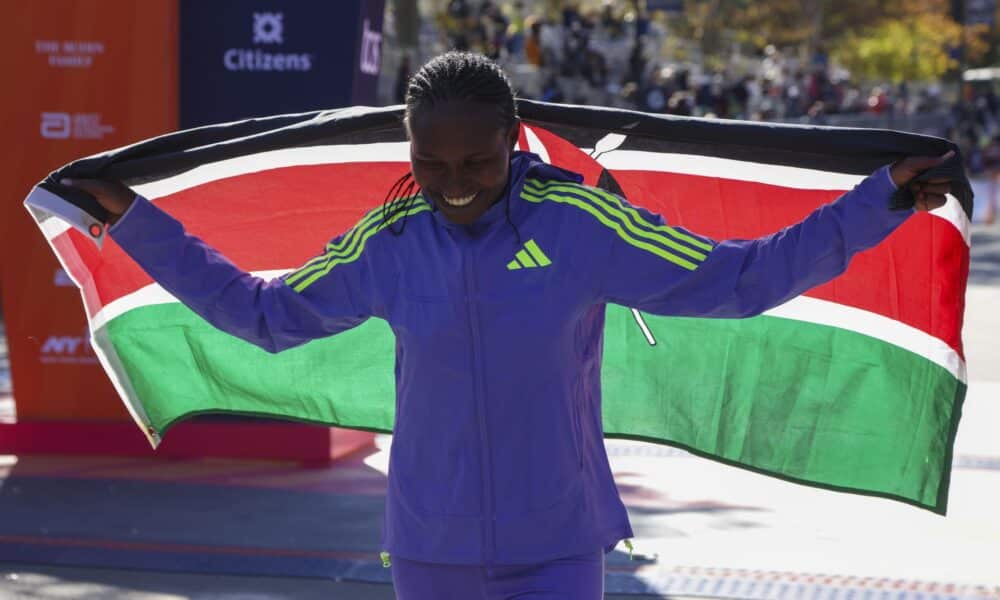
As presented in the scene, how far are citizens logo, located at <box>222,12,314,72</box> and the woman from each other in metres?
5.16

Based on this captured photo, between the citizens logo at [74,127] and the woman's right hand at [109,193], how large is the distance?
16.4 feet

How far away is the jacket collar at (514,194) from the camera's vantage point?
3246mm

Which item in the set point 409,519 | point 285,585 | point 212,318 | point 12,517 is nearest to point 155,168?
point 212,318

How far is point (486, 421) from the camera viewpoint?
3203mm

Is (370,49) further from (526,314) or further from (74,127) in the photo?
(526,314)

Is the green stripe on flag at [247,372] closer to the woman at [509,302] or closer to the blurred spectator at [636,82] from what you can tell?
the woman at [509,302]

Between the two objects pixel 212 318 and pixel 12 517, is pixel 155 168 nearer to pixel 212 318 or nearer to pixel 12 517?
pixel 212 318

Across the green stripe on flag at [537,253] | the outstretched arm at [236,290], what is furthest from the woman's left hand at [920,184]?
the outstretched arm at [236,290]

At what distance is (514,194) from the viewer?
329cm

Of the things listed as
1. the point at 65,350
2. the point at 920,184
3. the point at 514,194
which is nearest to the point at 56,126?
the point at 65,350

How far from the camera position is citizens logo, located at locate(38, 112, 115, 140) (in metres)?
8.66

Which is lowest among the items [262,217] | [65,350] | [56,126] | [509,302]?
[65,350]

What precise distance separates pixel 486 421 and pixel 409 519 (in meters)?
0.28

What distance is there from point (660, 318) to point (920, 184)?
3.81ft
